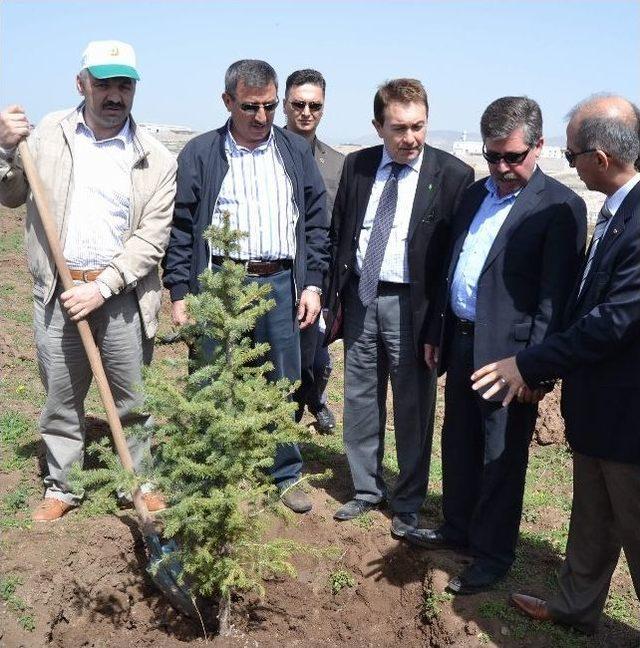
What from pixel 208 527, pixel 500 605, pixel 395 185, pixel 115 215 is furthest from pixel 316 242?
pixel 500 605

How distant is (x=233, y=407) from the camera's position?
12.5 feet

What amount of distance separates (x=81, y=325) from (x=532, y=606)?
2.90m

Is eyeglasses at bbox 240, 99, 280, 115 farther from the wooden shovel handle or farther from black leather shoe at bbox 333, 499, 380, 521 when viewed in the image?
black leather shoe at bbox 333, 499, 380, 521

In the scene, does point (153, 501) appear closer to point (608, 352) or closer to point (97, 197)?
point (97, 197)

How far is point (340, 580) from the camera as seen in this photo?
4609 millimetres

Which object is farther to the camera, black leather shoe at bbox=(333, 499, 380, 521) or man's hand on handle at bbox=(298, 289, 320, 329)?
black leather shoe at bbox=(333, 499, 380, 521)

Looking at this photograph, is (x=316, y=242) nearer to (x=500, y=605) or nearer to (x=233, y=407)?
(x=233, y=407)

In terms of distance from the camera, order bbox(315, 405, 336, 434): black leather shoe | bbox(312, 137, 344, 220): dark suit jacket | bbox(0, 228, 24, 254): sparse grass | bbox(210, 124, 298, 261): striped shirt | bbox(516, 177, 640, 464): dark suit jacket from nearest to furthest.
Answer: bbox(516, 177, 640, 464): dark suit jacket < bbox(210, 124, 298, 261): striped shirt < bbox(312, 137, 344, 220): dark suit jacket < bbox(315, 405, 336, 434): black leather shoe < bbox(0, 228, 24, 254): sparse grass

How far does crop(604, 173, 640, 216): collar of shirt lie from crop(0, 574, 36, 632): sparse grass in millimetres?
3566

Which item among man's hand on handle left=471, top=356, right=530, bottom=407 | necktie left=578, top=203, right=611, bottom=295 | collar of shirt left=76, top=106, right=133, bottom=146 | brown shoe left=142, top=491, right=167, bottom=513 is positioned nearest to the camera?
necktie left=578, top=203, right=611, bottom=295

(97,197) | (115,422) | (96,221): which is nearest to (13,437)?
(115,422)

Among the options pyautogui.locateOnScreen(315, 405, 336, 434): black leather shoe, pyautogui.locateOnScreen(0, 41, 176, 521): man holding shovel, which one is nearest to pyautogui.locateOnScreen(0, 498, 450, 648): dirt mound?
pyautogui.locateOnScreen(0, 41, 176, 521): man holding shovel

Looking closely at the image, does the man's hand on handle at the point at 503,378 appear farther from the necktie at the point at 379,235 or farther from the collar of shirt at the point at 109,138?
the collar of shirt at the point at 109,138

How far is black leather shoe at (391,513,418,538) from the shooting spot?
4.77 m
